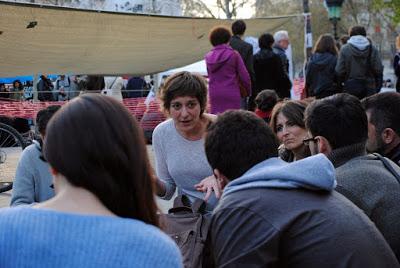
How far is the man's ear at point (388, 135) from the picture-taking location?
12.7 ft

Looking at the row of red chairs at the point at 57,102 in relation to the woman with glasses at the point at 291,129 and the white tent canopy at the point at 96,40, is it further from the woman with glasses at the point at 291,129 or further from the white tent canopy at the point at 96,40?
the woman with glasses at the point at 291,129

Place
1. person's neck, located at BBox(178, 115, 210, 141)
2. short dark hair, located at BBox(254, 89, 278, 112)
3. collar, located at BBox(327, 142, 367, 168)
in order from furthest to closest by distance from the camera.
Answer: short dark hair, located at BBox(254, 89, 278, 112) → person's neck, located at BBox(178, 115, 210, 141) → collar, located at BBox(327, 142, 367, 168)

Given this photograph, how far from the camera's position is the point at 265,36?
9258 mm

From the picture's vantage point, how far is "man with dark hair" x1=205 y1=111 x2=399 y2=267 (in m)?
2.24

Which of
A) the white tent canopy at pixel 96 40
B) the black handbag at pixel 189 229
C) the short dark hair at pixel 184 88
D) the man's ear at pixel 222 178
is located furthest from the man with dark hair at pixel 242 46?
the man's ear at pixel 222 178

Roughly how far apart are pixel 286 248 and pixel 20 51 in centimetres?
854

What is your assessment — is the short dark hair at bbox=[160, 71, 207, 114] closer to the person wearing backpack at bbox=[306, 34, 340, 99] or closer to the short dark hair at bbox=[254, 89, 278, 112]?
the short dark hair at bbox=[254, 89, 278, 112]

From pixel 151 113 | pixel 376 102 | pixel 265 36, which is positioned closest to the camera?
pixel 376 102

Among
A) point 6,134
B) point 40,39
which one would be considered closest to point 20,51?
point 40,39

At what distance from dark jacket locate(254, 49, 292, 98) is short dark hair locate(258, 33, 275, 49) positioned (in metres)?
0.08

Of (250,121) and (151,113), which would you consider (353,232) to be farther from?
(151,113)

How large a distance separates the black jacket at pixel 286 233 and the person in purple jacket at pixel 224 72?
6.10 metres

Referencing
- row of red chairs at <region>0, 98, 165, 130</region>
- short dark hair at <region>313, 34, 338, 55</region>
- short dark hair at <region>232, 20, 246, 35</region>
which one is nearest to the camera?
short dark hair at <region>232, 20, 246, 35</region>

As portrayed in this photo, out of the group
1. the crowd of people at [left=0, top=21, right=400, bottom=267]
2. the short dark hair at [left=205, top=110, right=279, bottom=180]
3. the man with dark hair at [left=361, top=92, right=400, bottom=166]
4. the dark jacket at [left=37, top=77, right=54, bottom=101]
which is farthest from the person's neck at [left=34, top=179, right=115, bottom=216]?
the dark jacket at [left=37, top=77, right=54, bottom=101]
